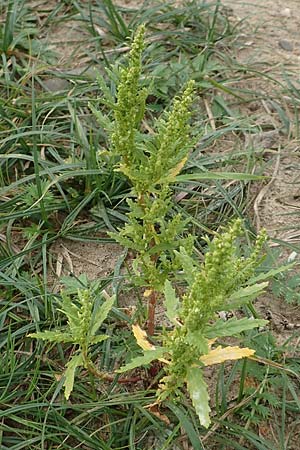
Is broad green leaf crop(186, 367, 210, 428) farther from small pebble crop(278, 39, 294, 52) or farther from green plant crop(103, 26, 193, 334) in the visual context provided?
small pebble crop(278, 39, 294, 52)

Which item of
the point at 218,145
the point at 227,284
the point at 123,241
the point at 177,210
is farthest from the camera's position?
the point at 218,145

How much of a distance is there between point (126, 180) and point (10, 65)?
2.80ft

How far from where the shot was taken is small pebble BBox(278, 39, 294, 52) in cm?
319

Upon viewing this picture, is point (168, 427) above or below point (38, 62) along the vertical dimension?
below

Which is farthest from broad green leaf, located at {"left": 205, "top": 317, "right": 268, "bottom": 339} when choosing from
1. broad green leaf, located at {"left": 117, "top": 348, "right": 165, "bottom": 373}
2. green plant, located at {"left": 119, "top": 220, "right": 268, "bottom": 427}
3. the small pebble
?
the small pebble

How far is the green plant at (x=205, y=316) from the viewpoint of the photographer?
57.4 inches

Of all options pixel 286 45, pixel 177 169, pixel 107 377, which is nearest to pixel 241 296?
pixel 177 169

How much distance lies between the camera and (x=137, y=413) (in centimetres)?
193

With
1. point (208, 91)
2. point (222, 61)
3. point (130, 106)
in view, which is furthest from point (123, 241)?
point (222, 61)

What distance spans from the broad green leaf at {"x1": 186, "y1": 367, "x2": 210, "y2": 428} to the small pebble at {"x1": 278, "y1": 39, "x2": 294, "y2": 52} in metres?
1.96

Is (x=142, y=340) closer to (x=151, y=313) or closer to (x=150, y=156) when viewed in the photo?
(x=151, y=313)

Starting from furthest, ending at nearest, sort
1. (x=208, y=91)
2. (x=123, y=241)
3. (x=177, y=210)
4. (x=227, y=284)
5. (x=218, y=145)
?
1. (x=208, y=91)
2. (x=218, y=145)
3. (x=177, y=210)
4. (x=123, y=241)
5. (x=227, y=284)

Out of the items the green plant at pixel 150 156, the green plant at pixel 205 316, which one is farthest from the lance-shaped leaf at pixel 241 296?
the green plant at pixel 150 156

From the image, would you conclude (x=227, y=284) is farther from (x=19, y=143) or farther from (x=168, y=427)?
(x=19, y=143)
